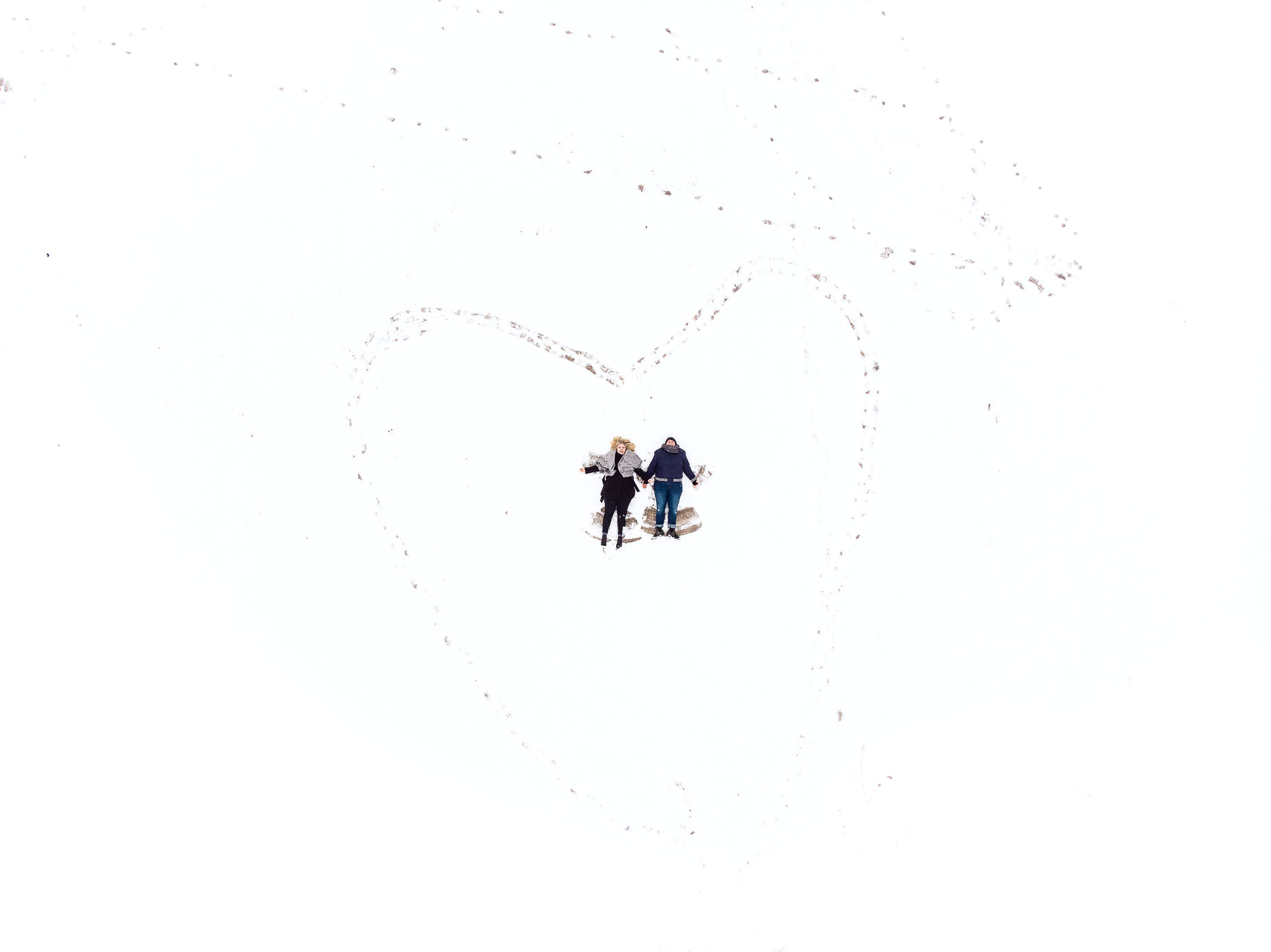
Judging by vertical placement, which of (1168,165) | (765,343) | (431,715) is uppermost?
(1168,165)

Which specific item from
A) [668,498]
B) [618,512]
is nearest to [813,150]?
[668,498]

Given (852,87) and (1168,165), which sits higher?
(852,87)

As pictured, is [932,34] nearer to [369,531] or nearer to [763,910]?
[369,531]

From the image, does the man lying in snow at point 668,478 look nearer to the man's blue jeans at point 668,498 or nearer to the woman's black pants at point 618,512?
the man's blue jeans at point 668,498

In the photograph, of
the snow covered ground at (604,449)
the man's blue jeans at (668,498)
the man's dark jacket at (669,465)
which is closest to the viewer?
the man's dark jacket at (669,465)

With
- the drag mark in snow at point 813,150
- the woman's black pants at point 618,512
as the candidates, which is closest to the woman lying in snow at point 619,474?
the woman's black pants at point 618,512

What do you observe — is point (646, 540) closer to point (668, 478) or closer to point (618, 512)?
point (618, 512)

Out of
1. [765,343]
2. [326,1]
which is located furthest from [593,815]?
[326,1]
